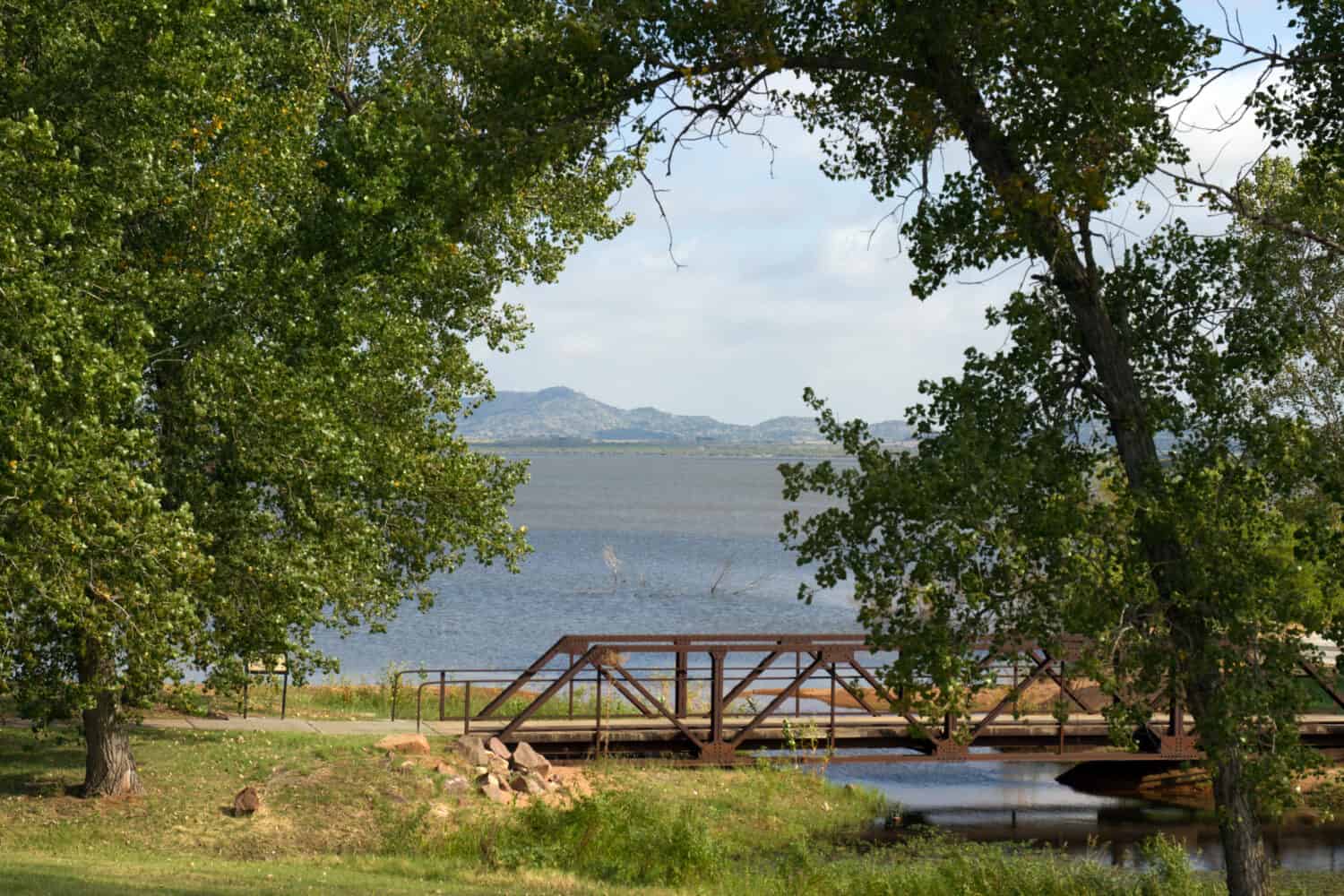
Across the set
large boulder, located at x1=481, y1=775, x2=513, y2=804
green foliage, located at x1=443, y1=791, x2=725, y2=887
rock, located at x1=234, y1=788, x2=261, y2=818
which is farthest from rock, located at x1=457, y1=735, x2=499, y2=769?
rock, located at x1=234, y1=788, x2=261, y2=818

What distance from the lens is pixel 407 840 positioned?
1692 cm

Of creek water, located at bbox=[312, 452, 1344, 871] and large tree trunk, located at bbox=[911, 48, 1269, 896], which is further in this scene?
creek water, located at bbox=[312, 452, 1344, 871]

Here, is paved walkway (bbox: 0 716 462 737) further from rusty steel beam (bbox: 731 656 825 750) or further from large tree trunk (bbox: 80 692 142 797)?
rusty steel beam (bbox: 731 656 825 750)

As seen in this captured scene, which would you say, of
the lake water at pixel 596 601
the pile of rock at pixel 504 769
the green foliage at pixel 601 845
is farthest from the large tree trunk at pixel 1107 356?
the lake water at pixel 596 601

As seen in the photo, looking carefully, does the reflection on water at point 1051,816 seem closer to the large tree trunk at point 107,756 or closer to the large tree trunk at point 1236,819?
the large tree trunk at point 1236,819

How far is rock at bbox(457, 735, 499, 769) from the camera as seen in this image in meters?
19.7

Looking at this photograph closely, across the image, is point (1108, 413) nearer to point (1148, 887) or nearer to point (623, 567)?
point (1148, 887)

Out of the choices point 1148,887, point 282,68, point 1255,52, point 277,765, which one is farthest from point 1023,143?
point 277,765

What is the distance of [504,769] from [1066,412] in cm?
1076

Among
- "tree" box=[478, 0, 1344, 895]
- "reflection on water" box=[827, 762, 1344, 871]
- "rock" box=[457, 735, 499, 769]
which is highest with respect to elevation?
"tree" box=[478, 0, 1344, 895]

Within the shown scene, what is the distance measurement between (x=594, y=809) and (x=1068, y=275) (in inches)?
364

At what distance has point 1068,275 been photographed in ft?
38.0

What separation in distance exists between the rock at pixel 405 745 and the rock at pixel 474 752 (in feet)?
1.84

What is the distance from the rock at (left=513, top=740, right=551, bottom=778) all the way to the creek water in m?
6.71
